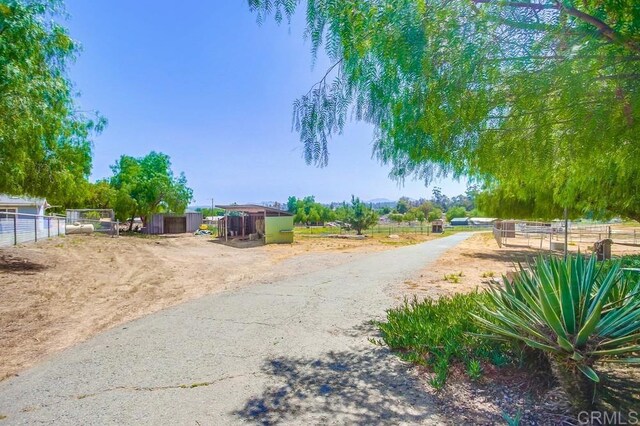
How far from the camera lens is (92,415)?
2912mm

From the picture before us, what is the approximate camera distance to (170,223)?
122 feet

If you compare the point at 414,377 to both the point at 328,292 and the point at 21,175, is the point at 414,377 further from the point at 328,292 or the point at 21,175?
the point at 21,175

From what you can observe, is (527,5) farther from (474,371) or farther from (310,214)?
(310,214)

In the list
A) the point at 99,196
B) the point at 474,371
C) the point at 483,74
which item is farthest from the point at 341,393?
the point at 99,196

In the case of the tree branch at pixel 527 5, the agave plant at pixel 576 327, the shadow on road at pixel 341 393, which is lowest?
the shadow on road at pixel 341 393

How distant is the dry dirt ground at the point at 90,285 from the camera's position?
17.0 feet

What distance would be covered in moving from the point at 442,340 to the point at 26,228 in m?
19.3

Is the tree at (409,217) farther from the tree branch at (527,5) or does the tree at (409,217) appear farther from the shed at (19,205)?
the tree branch at (527,5)

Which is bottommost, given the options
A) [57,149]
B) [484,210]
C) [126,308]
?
[126,308]

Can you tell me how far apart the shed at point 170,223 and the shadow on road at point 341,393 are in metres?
36.0

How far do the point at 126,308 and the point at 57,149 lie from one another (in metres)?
6.71

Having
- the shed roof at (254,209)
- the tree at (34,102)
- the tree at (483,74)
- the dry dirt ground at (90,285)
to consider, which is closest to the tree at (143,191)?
the shed roof at (254,209)

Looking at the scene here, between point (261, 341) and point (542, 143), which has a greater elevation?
point (542, 143)

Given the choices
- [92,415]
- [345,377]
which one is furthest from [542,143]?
[92,415]
